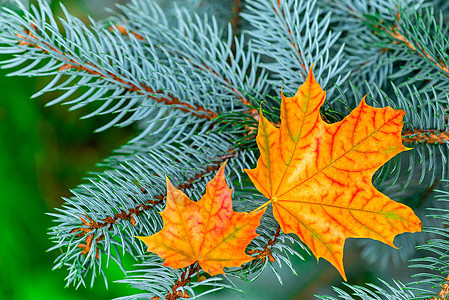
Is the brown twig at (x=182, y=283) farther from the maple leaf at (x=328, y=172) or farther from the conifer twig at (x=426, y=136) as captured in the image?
the conifer twig at (x=426, y=136)

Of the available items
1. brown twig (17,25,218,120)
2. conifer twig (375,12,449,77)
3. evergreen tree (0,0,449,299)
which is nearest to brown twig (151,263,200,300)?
evergreen tree (0,0,449,299)

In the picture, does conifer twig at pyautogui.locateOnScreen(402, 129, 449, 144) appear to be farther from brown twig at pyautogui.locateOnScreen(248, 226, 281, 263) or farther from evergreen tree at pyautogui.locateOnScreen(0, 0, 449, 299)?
brown twig at pyautogui.locateOnScreen(248, 226, 281, 263)

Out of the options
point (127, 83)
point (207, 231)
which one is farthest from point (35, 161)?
point (207, 231)

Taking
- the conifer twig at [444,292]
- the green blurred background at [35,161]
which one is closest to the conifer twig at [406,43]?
the conifer twig at [444,292]

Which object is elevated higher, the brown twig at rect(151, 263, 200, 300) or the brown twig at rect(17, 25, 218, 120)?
the brown twig at rect(17, 25, 218, 120)

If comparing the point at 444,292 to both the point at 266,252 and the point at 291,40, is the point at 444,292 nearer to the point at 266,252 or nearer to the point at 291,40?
the point at 266,252

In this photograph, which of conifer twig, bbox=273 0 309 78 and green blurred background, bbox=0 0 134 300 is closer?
conifer twig, bbox=273 0 309 78

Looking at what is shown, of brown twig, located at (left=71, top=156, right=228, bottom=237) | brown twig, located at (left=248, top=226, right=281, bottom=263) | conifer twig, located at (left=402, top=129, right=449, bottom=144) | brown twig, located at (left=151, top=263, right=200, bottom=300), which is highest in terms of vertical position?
conifer twig, located at (left=402, top=129, right=449, bottom=144)

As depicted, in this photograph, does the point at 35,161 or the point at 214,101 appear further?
the point at 35,161
